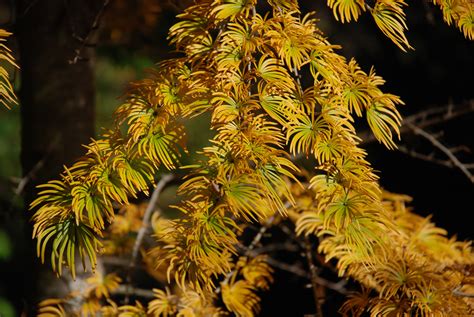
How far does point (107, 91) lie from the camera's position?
15.4 feet

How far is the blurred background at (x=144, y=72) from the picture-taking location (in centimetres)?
154

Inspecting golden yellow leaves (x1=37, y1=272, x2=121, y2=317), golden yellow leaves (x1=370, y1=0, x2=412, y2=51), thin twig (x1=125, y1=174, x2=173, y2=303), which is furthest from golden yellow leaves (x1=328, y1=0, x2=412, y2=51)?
golden yellow leaves (x1=37, y1=272, x2=121, y2=317)

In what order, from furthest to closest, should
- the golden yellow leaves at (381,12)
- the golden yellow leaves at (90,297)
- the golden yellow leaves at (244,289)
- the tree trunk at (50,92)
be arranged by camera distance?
the tree trunk at (50,92) < the golden yellow leaves at (90,297) < the golden yellow leaves at (244,289) < the golden yellow leaves at (381,12)

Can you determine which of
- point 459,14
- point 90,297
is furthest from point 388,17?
point 90,297

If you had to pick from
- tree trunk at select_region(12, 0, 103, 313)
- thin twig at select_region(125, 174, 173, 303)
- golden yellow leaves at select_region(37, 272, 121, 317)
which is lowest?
golden yellow leaves at select_region(37, 272, 121, 317)

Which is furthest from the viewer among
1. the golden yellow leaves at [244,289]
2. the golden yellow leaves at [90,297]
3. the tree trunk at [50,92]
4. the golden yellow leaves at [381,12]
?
the tree trunk at [50,92]

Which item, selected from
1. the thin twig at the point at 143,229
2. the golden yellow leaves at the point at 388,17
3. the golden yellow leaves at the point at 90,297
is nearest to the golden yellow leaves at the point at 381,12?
the golden yellow leaves at the point at 388,17

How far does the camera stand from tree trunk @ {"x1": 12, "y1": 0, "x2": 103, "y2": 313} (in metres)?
1.53

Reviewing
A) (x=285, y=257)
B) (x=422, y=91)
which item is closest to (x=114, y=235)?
(x=285, y=257)

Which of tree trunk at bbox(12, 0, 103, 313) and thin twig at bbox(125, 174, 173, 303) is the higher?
tree trunk at bbox(12, 0, 103, 313)

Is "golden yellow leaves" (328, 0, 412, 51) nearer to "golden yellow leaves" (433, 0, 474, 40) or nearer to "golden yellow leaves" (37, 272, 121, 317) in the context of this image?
"golden yellow leaves" (433, 0, 474, 40)

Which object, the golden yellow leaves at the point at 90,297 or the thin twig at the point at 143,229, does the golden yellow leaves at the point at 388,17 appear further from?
the golden yellow leaves at the point at 90,297

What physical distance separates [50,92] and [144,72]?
391mm

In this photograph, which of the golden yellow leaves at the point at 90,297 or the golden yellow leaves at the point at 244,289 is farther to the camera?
the golden yellow leaves at the point at 90,297
